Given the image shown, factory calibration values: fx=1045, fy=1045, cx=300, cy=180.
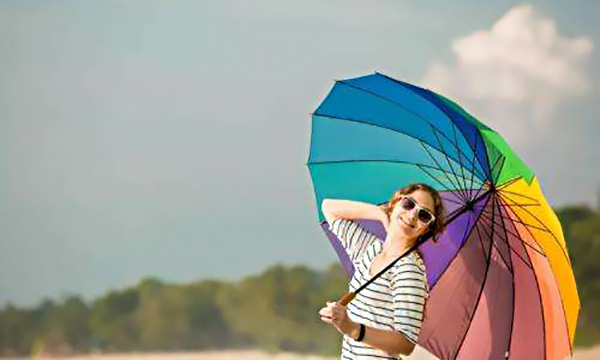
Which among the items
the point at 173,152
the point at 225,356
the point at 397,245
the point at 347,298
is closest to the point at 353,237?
the point at 397,245

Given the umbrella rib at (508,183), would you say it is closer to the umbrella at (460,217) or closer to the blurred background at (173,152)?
the umbrella at (460,217)

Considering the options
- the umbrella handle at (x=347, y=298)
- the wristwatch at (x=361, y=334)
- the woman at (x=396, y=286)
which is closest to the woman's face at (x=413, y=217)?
the woman at (x=396, y=286)

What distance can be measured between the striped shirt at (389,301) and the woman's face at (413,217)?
5cm

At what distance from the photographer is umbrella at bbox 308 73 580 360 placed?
2770 millimetres

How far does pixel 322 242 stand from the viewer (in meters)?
7.74

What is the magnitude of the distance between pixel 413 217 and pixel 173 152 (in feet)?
17.8

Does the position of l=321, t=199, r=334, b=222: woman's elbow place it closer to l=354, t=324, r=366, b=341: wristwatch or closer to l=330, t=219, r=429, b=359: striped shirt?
l=330, t=219, r=429, b=359: striped shirt

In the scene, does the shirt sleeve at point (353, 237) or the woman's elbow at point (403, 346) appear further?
the shirt sleeve at point (353, 237)

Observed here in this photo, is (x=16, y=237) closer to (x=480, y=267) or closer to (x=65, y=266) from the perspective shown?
(x=65, y=266)

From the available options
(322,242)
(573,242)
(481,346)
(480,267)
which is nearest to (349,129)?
(480,267)

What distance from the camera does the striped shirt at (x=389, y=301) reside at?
7.26 ft

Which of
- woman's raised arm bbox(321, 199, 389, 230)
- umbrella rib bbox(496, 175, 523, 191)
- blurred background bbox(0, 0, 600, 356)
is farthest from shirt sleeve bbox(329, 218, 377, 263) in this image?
blurred background bbox(0, 0, 600, 356)

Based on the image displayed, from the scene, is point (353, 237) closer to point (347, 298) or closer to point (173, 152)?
point (347, 298)

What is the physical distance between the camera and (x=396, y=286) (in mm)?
2271
